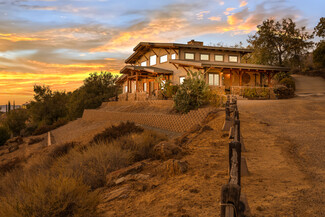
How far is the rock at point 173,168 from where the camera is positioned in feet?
18.7

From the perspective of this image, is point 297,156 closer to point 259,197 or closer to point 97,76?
point 259,197

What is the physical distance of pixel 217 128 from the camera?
10797mm

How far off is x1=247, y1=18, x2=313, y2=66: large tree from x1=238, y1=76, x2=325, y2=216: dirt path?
3374 centimetres

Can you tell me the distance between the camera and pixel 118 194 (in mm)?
4996

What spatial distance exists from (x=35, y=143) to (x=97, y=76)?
13.8 m

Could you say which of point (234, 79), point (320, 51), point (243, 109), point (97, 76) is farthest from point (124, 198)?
point (320, 51)

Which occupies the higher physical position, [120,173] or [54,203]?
[54,203]

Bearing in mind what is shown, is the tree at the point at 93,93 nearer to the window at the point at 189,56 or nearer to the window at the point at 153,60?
the window at the point at 153,60

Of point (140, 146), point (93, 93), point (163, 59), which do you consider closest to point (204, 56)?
point (163, 59)

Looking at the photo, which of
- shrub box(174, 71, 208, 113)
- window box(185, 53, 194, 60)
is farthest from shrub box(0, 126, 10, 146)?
shrub box(174, 71, 208, 113)

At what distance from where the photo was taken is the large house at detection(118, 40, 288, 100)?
25.9 meters

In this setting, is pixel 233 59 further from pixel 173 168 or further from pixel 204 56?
pixel 173 168

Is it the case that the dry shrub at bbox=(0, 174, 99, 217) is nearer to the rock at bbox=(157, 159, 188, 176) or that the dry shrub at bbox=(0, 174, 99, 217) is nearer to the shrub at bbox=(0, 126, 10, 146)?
the rock at bbox=(157, 159, 188, 176)

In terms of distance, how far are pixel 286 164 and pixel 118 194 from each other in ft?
12.7
